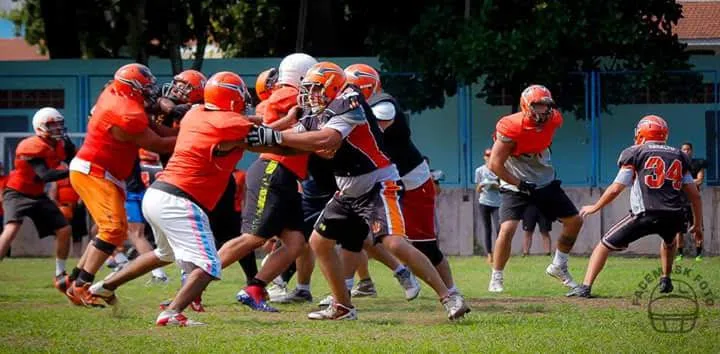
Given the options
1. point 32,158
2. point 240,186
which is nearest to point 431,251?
point 32,158

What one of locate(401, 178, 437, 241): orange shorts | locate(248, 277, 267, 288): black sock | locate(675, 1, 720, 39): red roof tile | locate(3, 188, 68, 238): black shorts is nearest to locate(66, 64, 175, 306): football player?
locate(248, 277, 267, 288): black sock

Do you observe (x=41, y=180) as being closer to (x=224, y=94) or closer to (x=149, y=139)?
(x=149, y=139)

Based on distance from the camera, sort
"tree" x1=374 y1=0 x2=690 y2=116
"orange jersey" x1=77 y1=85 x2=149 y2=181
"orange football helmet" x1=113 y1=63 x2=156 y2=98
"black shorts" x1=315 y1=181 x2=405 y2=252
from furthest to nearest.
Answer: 1. "tree" x1=374 y1=0 x2=690 y2=116
2. "orange football helmet" x1=113 y1=63 x2=156 y2=98
3. "orange jersey" x1=77 y1=85 x2=149 y2=181
4. "black shorts" x1=315 y1=181 x2=405 y2=252

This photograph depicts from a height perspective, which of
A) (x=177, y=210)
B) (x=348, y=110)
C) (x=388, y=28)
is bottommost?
(x=177, y=210)

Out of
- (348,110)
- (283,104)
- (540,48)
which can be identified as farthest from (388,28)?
(348,110)

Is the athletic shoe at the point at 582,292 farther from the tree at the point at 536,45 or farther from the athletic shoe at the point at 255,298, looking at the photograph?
the tree at the point at 536,45

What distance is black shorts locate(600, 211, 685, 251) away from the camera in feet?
42.0

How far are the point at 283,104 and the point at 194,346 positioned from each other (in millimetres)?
3331

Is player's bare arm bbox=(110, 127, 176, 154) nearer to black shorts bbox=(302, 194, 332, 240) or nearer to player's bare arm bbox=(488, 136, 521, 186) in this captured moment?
black shorts bbox=(302, 194, 332, 240)

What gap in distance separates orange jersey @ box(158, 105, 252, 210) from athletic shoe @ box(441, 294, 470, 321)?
6.51 ft

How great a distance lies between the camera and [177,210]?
9.85m

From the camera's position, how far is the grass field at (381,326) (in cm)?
884

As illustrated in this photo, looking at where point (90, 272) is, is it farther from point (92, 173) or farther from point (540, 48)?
point (540, 48)

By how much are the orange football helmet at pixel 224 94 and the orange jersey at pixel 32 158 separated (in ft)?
16.5
